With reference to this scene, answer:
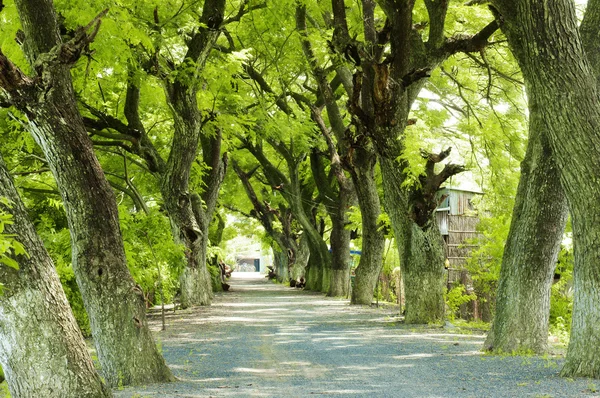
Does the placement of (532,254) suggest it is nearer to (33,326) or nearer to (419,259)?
(419,259)

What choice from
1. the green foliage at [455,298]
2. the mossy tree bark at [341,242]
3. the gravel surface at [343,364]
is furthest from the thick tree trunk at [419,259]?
the mossy tree bark at [341,242]

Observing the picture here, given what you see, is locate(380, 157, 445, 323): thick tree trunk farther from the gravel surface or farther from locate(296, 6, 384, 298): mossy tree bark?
locate(296, 6, 384, 298): mossy tree bark

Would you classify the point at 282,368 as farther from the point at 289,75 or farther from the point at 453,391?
the point at 289,75

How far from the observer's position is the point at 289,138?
2670 cm

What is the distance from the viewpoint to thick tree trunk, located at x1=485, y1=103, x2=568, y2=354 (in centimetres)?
958

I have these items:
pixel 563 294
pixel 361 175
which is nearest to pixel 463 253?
pixel 563 294

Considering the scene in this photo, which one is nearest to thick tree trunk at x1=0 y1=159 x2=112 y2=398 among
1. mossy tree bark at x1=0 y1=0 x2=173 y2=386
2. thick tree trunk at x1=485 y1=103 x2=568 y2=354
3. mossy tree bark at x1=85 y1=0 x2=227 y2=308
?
mossy tree bark at x1=0 y1=0 x2=173 y2=386

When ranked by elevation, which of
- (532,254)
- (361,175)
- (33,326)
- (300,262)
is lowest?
(33,326)

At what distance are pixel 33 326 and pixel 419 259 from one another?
10727 mm

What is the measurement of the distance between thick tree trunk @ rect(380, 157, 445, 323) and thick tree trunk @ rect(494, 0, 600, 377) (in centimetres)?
701

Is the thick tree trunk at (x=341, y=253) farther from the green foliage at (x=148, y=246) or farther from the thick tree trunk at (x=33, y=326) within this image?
the thick tree trunk at (x=33, y=326)

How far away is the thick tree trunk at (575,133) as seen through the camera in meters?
7.75

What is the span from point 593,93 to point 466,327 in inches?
329

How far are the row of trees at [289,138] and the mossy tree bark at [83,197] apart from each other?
0.02m
